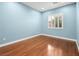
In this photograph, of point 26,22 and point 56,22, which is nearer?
point 26,22

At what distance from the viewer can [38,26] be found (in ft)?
14.7

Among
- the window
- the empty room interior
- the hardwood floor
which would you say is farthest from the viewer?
the window

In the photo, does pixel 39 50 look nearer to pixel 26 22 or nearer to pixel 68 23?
pixel 26 22

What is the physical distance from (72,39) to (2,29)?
3333 millimetres

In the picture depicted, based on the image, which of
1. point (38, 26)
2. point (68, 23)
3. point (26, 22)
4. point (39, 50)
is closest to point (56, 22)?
point (68, 23)

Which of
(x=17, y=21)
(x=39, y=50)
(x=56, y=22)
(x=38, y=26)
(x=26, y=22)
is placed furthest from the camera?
(x=38, y=26)

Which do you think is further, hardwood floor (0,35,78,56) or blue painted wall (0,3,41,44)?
blue painted wall (0,3,41,44)

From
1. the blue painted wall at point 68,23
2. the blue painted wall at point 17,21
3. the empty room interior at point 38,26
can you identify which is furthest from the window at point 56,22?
the blue painted wall at point 17,21

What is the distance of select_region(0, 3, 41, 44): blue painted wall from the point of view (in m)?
2.80

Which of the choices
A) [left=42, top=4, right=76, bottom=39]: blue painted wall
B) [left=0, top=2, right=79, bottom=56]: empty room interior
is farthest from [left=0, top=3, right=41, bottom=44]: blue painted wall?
[left=42, top=4, right=76, bottom=39]: blue painted wall

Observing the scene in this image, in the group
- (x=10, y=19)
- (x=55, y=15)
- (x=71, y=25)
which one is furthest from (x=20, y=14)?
(x=71, y=25)

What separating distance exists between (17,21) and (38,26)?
4.81 ft

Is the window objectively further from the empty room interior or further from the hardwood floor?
the hardwood floor

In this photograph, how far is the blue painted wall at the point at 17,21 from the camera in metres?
2.80
